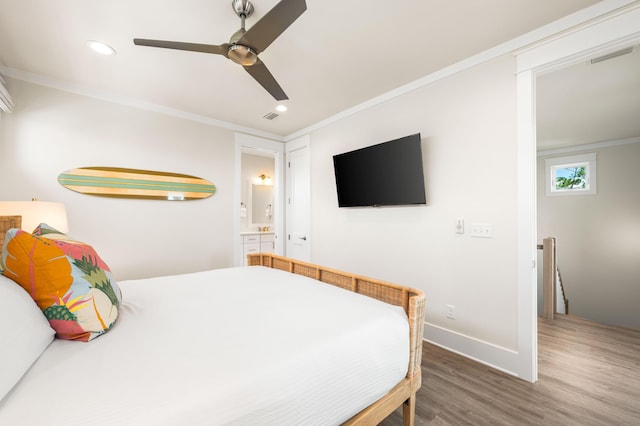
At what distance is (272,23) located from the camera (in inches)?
56.6

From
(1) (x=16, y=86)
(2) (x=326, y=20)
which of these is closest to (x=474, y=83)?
(2) (x=326, y=20)

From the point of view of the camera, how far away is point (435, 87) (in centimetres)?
256

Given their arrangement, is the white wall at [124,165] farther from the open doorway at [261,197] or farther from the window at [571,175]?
the window at [571,175]

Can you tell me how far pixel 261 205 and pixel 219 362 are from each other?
4.71m

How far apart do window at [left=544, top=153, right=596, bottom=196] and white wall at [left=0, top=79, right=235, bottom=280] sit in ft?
18.9

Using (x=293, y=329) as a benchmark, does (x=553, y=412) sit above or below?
below

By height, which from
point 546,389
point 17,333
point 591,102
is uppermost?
point 591,102

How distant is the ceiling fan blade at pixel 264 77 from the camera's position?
5.98 feet

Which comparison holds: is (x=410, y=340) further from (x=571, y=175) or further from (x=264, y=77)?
(x=571, y=175)

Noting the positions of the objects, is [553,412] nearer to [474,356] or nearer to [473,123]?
[474,356]

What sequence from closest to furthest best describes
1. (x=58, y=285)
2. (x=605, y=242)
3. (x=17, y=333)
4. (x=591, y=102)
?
(x=17, y=333) → (x=58, y=285) → (x=591, y=102) → (x=605, y=242)

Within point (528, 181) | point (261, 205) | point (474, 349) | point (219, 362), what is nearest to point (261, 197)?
point (261, 205)

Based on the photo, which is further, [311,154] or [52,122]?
[311,154]

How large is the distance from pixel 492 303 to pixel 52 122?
443cm
